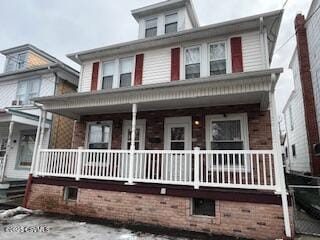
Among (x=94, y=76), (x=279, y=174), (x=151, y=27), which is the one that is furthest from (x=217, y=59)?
(x=94, y=76)

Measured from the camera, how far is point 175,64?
882 cm

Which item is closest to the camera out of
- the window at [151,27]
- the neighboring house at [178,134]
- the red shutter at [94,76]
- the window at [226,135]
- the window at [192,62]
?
the neighboring house at [178,134]

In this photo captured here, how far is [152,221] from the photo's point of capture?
6098mm

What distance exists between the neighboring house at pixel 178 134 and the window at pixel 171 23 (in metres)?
0.04

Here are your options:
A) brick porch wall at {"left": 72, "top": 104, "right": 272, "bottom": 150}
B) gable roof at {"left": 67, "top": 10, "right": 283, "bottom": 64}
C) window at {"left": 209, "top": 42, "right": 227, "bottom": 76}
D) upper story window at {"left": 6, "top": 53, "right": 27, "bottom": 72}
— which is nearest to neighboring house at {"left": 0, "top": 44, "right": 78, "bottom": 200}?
upper story window at {"left": 6, "top": 53, "right": 27, "bottom": 72}

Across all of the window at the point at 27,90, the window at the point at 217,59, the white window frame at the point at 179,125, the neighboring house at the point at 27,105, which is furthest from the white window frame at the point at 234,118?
the window at the point at 27,90

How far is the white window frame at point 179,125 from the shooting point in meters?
7.99

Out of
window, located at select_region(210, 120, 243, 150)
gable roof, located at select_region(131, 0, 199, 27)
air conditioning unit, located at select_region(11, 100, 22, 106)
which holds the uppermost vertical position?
gable roof, located at select_region(131, 0, 199, 27)

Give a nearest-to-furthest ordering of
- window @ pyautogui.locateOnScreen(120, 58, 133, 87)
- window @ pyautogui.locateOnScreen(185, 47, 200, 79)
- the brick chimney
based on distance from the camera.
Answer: window @ pyautogui.locateOnScreen(185, 47, 200, 79)
window @ pyautogui.locateOnScreen(120, 58, 133, 87)
the brick chimney

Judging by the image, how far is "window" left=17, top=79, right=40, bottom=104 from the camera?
39.1 ft

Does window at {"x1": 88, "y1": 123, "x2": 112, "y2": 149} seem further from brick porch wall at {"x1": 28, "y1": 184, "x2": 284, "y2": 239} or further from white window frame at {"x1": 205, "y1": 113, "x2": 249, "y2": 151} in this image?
white window frame at {"x1": 205, "y1": 113, "x2": 249, "y2": 151}

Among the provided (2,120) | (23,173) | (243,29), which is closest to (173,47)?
(243,29)

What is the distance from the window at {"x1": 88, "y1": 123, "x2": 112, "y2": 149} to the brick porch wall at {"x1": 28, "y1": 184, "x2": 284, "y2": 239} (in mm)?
2418

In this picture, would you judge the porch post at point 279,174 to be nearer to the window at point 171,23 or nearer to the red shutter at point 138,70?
the red shutter at point 138,70
